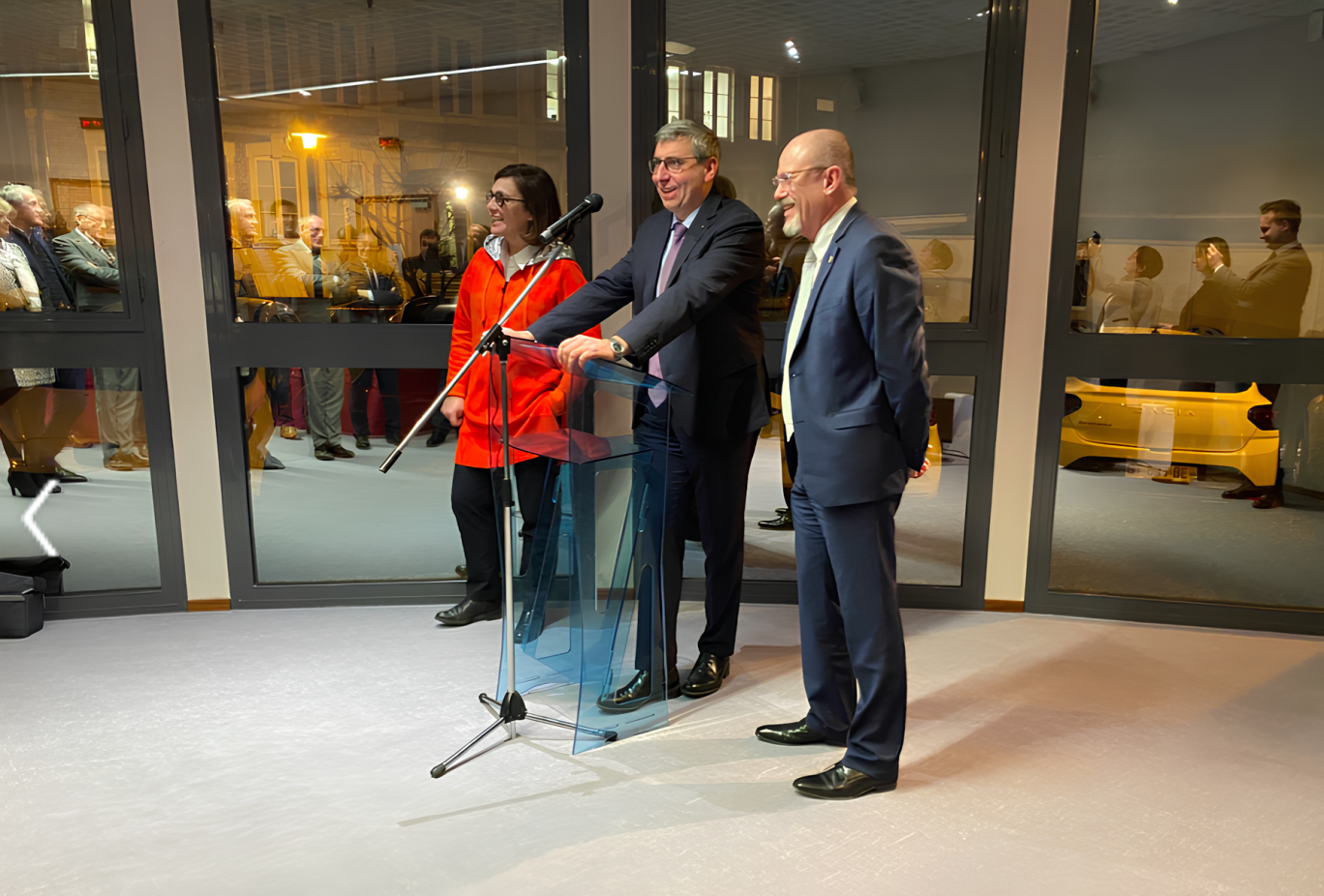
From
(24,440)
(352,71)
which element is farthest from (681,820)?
(24,440)

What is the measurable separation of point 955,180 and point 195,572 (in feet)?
11.1

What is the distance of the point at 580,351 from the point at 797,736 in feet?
4.07

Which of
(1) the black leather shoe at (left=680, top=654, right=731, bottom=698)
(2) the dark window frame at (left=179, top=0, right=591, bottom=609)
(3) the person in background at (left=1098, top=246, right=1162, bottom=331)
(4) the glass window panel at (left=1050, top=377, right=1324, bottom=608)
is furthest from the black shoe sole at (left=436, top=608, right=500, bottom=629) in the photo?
(3) the person in background at (left=1098, top=246, right=1162, bottom=331)

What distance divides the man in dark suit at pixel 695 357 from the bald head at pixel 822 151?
0.45 m

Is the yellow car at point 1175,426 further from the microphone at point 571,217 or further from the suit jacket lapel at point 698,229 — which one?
the microphone at point 571,217

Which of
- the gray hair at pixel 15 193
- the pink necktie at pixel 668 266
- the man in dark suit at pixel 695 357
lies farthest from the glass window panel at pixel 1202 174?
the gray hair at pixel 15 193

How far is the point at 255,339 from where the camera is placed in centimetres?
345

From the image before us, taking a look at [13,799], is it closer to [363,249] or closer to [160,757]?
[160,757]

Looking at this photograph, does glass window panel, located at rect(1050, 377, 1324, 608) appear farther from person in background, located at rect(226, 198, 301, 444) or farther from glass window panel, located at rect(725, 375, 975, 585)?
person in background, located at rect(226, 198, 301, 444)

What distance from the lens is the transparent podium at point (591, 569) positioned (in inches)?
95.1

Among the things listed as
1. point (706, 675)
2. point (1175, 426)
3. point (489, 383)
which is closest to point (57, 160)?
point (489, 383)

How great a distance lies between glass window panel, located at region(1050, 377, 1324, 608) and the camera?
348 centimetres

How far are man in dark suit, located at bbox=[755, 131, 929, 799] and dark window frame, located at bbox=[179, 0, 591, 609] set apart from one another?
150cm

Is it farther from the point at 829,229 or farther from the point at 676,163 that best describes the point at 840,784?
the point at 676,163
